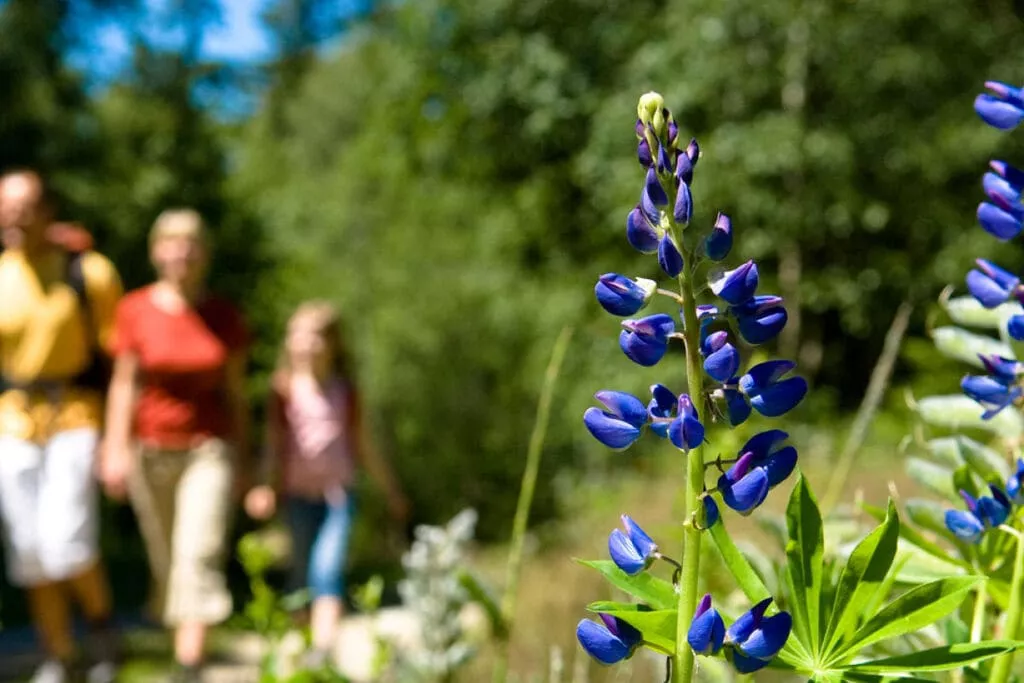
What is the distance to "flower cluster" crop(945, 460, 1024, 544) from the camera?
74cm

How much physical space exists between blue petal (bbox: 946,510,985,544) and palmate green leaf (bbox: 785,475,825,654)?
120 mm

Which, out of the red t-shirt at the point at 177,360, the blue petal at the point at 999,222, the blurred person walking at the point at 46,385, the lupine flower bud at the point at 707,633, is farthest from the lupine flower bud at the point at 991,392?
the blurred person walking at the point at 46,385

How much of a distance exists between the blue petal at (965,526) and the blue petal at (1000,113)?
0.95ft

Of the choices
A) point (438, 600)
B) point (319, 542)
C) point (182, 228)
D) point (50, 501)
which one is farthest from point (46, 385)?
point (438, 600)

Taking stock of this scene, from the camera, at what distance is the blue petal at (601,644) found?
24.9 inches

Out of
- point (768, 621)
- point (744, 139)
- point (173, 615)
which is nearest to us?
point (768, 621)

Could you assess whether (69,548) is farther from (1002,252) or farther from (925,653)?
(1002,252)

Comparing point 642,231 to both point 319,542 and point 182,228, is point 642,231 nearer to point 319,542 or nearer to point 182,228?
point 182,228

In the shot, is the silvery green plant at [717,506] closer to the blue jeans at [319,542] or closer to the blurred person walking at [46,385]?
the blurred person walking at [46,385]

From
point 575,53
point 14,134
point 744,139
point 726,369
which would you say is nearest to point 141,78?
point 14,134

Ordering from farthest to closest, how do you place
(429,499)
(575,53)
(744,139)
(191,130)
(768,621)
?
(429,499), (191,130), (744,139), (575,53), (768,621)

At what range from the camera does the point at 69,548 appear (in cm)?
442

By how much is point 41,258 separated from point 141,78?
8856 mm

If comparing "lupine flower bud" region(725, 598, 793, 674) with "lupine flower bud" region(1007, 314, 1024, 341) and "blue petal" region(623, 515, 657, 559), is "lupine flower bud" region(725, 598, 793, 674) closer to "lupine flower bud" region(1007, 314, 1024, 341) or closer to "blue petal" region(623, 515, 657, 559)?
"blue petal" region(623, 515, 657, 559)
